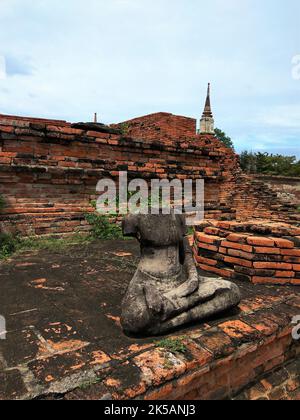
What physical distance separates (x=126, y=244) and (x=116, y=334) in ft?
9.48

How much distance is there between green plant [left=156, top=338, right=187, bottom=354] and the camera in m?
1.70

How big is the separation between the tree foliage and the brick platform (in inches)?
916

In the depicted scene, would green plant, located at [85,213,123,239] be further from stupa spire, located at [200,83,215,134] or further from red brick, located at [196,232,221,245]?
stupa spire, located at [200,83,215,134]

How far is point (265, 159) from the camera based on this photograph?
85.6 ft

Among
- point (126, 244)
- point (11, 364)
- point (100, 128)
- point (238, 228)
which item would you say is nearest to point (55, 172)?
point (100, 128)

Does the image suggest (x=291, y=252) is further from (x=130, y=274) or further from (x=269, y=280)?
(x=130, y=274)

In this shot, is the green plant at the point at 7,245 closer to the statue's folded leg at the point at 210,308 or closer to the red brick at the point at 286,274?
the statue's folded leg at the point at 210,308

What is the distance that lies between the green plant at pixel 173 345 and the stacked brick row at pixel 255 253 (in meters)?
1.42

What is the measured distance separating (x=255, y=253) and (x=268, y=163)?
24914mm

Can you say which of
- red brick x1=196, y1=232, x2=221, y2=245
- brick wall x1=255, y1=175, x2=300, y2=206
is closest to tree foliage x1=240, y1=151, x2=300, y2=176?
brick wall x1=255, y1=175, x2=300, y2=206

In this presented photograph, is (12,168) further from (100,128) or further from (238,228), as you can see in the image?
(238,228)

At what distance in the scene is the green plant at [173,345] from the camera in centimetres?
170

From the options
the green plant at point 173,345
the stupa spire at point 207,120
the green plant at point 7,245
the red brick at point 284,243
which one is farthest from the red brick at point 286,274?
the stupa spire at point 207,120

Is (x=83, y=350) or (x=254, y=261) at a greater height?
(x=254, y=261)
